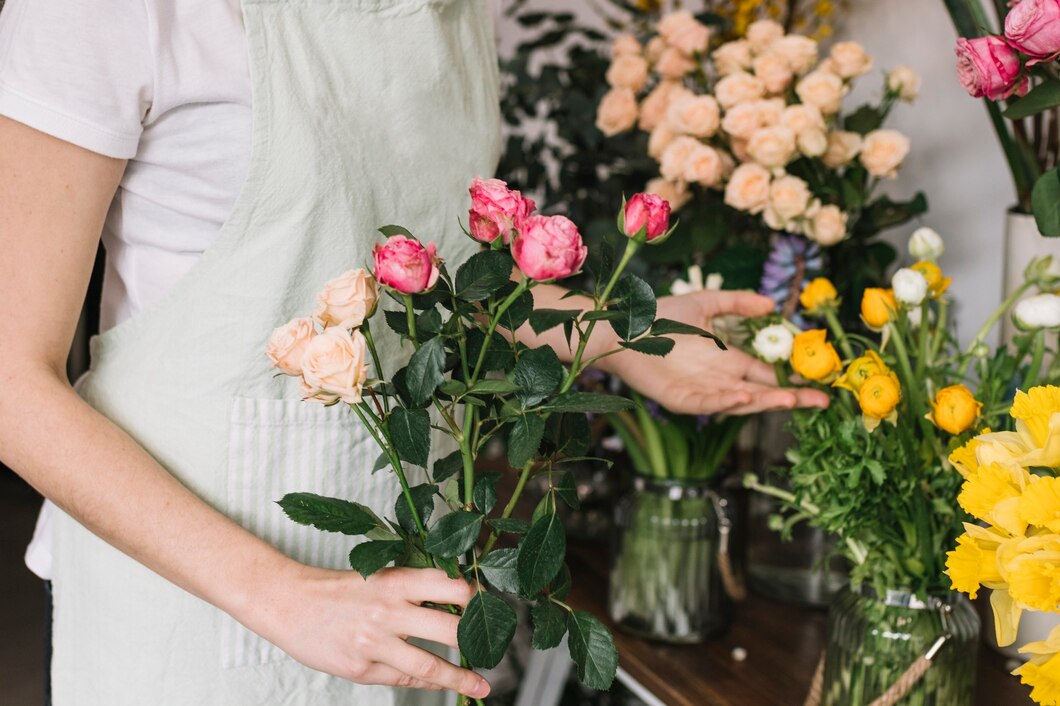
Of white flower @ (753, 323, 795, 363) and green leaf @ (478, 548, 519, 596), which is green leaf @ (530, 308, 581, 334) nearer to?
green leaf @ (478, 548, 519, 596)

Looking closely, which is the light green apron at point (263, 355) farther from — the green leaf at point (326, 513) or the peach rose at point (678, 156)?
the peach rose at point (678, 156)

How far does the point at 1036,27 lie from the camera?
0.81 meters

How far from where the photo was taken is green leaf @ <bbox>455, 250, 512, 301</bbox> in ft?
2.40

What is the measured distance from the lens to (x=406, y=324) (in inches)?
30.7

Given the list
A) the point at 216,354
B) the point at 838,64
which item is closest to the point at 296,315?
the point at 216,354

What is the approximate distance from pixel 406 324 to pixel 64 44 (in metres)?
0.33

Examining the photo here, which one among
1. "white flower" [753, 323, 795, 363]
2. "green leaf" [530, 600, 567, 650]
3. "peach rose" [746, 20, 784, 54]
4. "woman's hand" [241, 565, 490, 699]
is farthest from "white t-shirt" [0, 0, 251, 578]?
"peach rose" [746, 20, 784, 54]

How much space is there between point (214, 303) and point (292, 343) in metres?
0.26

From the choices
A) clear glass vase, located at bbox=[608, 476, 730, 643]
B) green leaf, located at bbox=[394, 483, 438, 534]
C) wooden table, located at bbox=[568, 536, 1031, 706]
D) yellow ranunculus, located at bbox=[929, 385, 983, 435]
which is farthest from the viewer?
clear glass vase, located at bbox=[608, 476, 730, 643]

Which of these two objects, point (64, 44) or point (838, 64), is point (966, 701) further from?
point (64, 44)

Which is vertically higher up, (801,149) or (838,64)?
(838,64)

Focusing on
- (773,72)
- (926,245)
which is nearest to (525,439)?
(926,245)

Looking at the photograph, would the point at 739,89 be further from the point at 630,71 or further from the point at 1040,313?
the point at 1040,313

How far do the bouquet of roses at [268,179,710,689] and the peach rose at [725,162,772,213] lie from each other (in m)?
0.59
